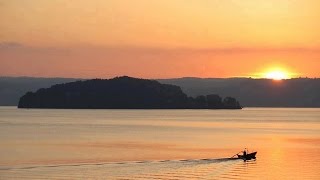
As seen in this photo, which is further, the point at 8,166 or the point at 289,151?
the point at 289,151

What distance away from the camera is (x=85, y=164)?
82250 millimetres

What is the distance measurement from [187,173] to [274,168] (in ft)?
43.5

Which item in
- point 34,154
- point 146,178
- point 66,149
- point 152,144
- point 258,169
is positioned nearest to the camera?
point 146,178

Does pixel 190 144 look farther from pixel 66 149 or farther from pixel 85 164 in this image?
pixel 85 164

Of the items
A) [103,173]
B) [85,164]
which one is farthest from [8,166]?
[103,173]

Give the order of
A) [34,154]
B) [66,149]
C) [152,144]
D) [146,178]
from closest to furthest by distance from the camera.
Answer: [146,178] → [34,154] → [66,149] → [152,144]

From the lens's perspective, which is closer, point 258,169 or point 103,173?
point 103,173

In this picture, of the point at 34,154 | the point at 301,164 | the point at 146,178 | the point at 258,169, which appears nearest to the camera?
the point at 146,178

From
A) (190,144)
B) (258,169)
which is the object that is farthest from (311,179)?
(190,144)

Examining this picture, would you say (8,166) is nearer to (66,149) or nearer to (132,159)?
(132,159)

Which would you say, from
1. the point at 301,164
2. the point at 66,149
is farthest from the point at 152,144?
the point at 301,164

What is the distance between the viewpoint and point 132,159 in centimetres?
9031

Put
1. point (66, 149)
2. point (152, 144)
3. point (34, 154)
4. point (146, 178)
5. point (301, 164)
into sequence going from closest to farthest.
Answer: point (146, 178) → point (301, 164) → point (34, 154) → point (66, 149) → point (152, 144)

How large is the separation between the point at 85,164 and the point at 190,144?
45549mm
